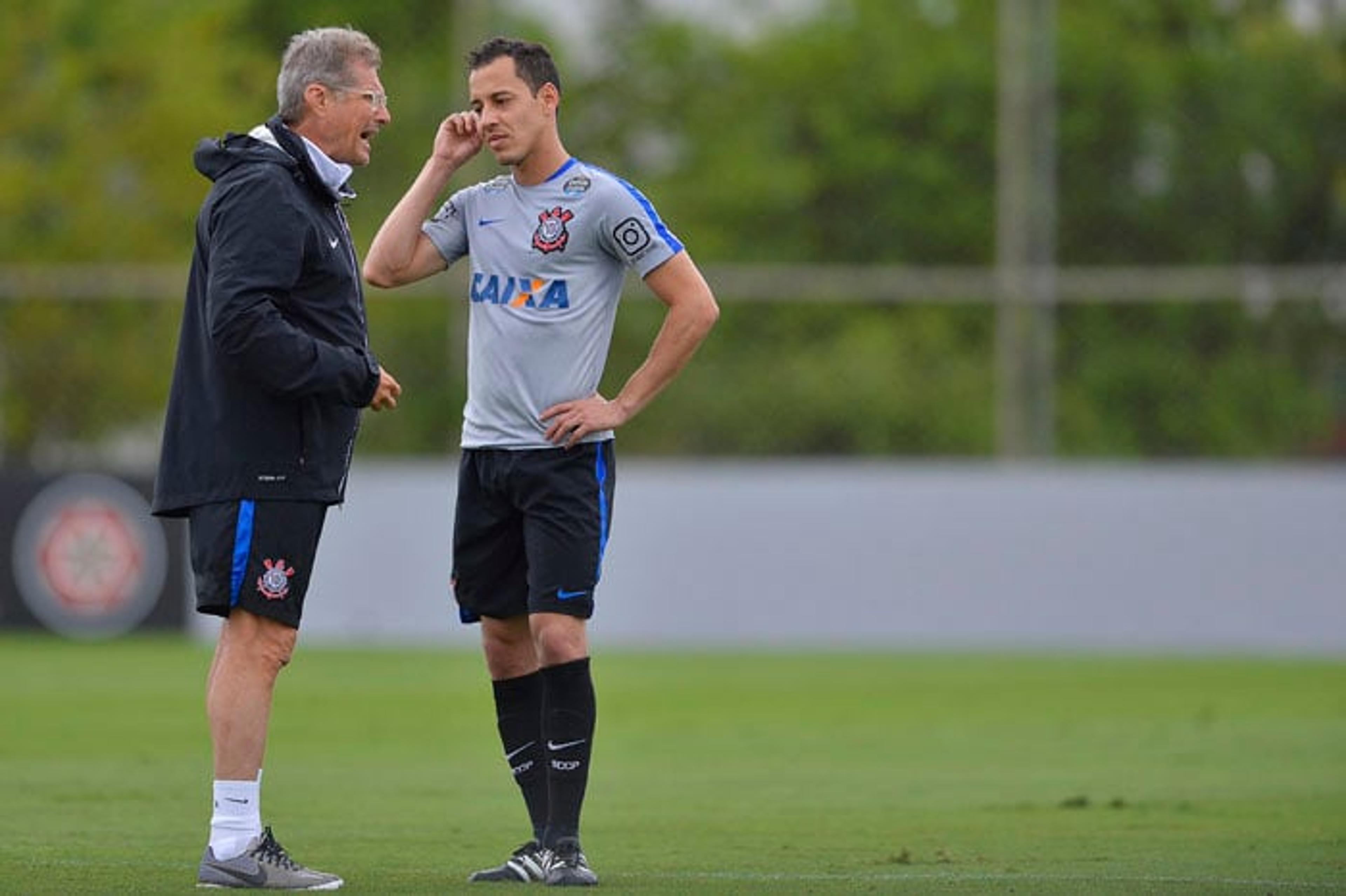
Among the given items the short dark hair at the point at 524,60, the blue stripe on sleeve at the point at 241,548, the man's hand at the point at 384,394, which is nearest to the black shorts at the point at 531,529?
the man's hand at the point at 384,394

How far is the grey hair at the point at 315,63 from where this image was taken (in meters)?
6.82

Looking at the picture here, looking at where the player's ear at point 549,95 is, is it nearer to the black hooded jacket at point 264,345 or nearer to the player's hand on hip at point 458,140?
the player's hand on hip at point 458,140

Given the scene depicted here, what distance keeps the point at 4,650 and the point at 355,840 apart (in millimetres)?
10259

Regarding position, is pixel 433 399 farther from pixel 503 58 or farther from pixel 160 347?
pixel 503 58

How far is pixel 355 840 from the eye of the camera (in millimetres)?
7875

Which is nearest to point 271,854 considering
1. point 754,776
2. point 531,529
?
→ point 531,529

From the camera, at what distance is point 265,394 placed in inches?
265

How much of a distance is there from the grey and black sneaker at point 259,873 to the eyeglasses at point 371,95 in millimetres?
1848

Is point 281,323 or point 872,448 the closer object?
point 281,323

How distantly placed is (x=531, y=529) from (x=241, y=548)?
0.78 m

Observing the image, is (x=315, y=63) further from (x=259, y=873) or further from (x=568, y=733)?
(x=259, y=873)

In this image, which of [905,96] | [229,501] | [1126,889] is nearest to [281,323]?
[229,501]

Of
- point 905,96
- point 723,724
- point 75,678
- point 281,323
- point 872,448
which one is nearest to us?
point 281,323

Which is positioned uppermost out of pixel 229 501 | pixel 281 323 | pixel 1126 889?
pixel 281 323
